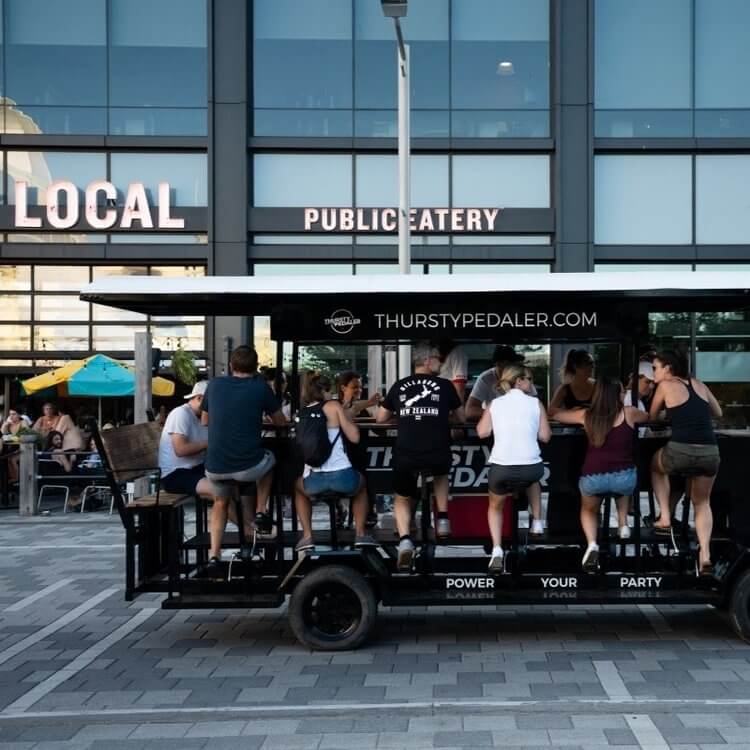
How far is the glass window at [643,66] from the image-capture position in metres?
19.7

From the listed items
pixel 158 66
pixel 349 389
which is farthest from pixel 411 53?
pixel 349 389

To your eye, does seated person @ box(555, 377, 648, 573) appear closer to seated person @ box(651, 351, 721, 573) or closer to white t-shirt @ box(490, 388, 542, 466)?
seated person @ box(651, 351, 721, 573)

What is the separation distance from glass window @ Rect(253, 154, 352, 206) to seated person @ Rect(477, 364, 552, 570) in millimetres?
14117

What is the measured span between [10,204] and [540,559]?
16.8 metres

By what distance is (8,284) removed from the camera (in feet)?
66.2

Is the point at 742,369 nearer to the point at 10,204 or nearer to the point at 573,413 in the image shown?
the point at 573,413

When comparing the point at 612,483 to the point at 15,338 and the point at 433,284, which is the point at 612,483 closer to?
the point at 433,284

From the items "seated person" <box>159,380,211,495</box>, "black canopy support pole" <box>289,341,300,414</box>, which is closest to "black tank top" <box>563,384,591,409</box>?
"black canopy support pole" <box>289,341,300,414</box>

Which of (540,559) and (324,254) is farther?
(324,254)

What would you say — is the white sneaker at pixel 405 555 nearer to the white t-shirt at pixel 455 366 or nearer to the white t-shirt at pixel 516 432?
the white t-shirt at pixel 516 432

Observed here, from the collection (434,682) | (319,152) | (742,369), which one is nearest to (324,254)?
(319,152)

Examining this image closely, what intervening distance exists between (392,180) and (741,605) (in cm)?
1495

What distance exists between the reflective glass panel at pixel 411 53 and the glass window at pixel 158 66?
11.2 ft

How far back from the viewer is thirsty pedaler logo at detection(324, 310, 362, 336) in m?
6.72
